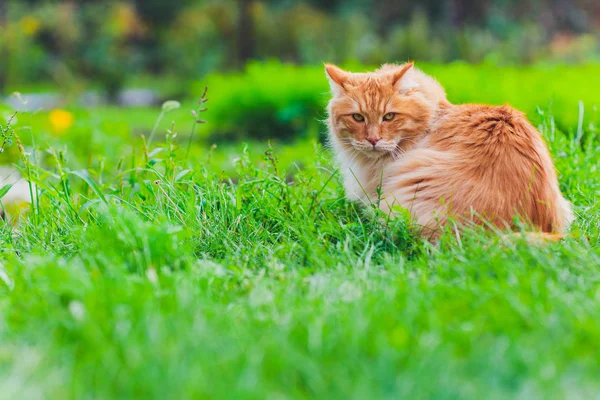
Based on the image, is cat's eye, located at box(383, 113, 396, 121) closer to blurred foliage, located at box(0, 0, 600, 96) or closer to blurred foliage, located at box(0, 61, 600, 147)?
blurred foliage, located at box(0, 61, 600, 147)

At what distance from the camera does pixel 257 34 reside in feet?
46.8

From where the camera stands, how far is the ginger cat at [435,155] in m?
2.43

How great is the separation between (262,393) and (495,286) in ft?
2.47

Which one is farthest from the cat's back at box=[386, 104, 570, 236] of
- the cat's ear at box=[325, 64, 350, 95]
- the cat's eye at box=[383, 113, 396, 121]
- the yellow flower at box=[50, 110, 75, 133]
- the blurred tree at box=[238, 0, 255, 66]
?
the blurred tree at box=[238, 0, 255, 66]

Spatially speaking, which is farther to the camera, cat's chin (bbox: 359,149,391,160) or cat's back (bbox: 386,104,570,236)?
cat's chin (bbox: 359,149,391,160)

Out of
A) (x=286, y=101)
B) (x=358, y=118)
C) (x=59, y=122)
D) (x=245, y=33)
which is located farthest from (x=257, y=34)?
(x=358, y=118)

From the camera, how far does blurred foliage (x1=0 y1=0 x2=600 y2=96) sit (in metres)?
11.9

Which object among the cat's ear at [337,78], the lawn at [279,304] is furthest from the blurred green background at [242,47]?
the lawn at [279,304]

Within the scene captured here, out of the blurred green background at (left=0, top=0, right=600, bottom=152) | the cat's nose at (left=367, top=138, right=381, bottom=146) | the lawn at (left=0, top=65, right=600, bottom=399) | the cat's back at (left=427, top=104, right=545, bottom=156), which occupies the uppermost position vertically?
the cat's back at (left=427, top=104, right=545, bottom=156)

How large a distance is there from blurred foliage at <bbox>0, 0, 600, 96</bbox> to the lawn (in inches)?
330

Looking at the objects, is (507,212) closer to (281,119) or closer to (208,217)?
(208,217)

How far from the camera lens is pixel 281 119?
7199 millimetres

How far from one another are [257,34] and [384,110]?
11846 mm

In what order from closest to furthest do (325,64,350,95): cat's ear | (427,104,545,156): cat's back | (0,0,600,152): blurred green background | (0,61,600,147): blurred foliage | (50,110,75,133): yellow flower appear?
(427,104,545,156): cat's back < (325,64,350,95): cat's ear < (0,61,600,147): blurred foliage < (50,110,75,133): yellow flower < (0,0,600,152): blurred green background
